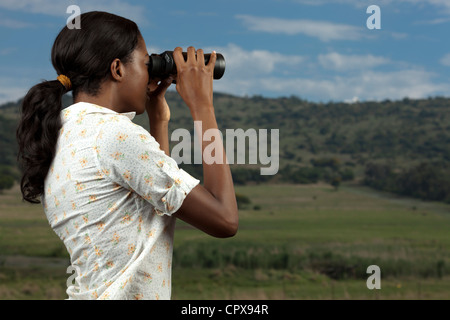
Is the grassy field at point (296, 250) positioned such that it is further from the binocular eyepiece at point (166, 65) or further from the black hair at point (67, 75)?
the black hair at point (67, 75)

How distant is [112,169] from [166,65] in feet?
1.46

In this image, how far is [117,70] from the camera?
165 centimetres

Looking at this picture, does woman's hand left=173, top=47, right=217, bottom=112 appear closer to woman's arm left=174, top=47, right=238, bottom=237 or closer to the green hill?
woman's arm left=174, top=47, right=238, bottom=237

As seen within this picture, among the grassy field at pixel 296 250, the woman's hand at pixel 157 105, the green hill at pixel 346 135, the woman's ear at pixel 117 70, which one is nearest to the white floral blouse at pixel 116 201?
the woman's ear at pixel 117 70

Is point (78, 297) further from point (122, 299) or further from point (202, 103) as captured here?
point (202, 103)

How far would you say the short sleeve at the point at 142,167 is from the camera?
4.93 feet

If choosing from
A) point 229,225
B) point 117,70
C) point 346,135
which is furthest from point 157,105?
point 346,135

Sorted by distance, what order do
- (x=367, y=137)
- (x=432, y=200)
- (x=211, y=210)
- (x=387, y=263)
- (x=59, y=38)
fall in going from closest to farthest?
(x=211, y=210) < (x=59, y=38) < (x=387, y=263) < (x=432, y=200) < (x=367, y=137)

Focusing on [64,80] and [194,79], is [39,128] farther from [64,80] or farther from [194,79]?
[194,79]

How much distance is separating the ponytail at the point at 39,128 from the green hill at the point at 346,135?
73.3m

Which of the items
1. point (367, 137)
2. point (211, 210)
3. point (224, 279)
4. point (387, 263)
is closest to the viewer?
point (211, 210)
